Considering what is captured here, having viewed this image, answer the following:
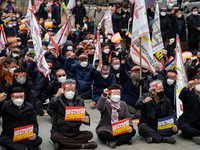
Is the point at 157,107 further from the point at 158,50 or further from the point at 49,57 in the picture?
the point at 49,57

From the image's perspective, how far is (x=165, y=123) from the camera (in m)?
6.43

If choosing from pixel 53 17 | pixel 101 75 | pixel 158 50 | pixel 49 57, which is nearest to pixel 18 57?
pixel 49 57

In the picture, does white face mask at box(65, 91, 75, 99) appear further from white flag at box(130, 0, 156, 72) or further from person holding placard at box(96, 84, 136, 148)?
white flag at box(130, 0, 156, 72)

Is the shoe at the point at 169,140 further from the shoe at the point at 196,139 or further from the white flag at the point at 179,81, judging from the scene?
the white flag at the point at 179,81

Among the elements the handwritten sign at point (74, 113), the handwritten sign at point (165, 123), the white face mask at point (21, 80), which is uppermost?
the white face mask at point (21, 80)

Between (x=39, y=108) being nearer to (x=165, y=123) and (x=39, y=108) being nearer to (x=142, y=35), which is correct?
(x=142, y=35)

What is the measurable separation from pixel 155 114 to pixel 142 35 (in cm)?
203

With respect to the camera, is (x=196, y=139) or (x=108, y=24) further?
(x=108, y=24)

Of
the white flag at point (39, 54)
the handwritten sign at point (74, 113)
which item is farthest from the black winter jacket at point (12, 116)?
the white flag at point (39, 54)

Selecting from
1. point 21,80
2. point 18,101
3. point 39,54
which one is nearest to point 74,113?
point 18,101

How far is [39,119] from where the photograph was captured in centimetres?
812

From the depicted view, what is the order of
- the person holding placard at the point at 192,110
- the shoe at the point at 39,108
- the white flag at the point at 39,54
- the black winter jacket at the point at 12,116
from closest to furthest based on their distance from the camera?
the black winter jacket at the point at 12,116
the person holding placard at the point at 192,110
the white flag at the point at 39,54
the shoe at the point at 39,108

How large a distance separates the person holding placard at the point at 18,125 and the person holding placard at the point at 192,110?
321 cm

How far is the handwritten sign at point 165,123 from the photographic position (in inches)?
253
